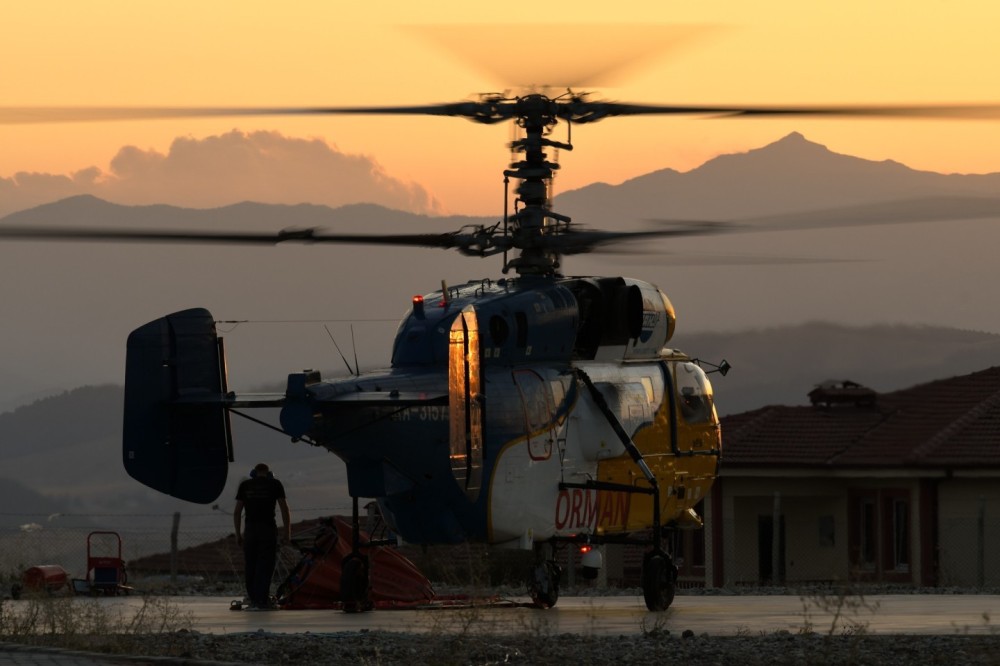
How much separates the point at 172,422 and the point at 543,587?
16.3 feet

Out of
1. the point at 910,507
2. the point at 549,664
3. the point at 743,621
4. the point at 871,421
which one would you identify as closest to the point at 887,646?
the point at 549,664

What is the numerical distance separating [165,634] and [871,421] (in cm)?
3420

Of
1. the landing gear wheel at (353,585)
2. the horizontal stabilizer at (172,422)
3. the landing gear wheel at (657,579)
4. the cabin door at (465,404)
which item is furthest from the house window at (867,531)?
the cabin door at (465,404)

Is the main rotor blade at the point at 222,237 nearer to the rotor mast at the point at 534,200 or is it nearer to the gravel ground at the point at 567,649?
the rotor mast at the point at 534,200

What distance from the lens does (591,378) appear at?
89.2 ft

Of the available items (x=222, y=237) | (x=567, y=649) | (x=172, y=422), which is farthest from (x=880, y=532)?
(x=567, y=649)

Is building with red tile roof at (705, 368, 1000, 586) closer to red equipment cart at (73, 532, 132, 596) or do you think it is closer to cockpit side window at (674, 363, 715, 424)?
cockpit side window at (674, 363, 715, 424)

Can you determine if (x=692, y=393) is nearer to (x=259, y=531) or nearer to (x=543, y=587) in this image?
(x=543, y=587)

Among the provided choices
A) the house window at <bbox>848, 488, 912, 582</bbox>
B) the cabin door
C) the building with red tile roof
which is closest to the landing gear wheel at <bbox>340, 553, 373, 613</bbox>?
the cabin door

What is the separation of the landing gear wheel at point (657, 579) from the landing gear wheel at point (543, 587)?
115 centimetres

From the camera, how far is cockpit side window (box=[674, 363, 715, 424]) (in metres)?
28.8

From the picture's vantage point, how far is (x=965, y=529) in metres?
45.2

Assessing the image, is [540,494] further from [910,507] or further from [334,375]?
[910,507]

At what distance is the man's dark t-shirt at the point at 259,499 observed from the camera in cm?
2672
